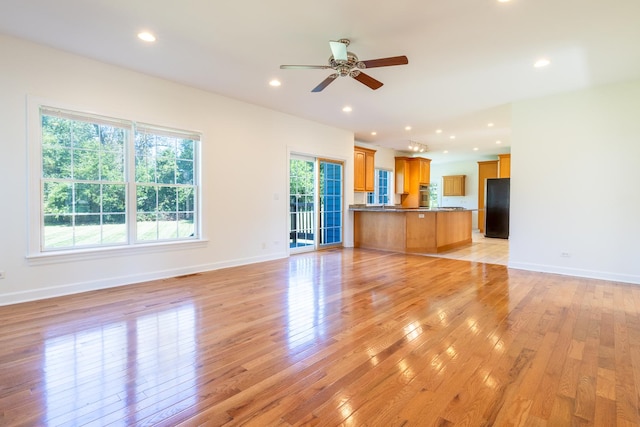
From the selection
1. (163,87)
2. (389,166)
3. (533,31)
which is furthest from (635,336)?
(389,166)

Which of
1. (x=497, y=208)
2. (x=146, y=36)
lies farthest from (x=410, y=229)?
(x=146, y=36)

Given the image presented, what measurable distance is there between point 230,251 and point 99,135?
2478 millimetres

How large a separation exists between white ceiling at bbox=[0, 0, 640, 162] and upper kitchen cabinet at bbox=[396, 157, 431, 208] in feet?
16.6

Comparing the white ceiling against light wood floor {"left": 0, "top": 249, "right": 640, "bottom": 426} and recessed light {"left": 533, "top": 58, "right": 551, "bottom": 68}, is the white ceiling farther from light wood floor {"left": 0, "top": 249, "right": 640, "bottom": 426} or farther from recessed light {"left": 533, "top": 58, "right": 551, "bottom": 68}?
light wood floor {"left": 0, "top": 249, "right": 640, "bottom": 426}

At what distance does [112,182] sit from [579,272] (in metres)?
6.78

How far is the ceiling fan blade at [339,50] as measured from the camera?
10.1ft

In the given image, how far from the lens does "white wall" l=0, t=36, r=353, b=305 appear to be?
3412mm

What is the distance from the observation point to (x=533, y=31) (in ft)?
10.2

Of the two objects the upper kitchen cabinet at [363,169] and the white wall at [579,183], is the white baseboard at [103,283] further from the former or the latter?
the white wall at [579,183]

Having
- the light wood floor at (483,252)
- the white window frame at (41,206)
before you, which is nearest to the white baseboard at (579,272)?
the light wood floor at (483,252)

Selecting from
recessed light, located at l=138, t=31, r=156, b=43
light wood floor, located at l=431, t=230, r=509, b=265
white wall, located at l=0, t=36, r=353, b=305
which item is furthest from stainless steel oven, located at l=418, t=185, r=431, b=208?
recessed light, located at l=138, t=31, r=156, b=43

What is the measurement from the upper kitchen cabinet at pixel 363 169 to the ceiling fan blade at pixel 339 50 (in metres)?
4.97

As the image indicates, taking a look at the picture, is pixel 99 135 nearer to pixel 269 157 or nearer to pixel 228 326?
pixel 269 157

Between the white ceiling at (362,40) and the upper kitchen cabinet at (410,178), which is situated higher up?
the white ceiling at (362,40)
